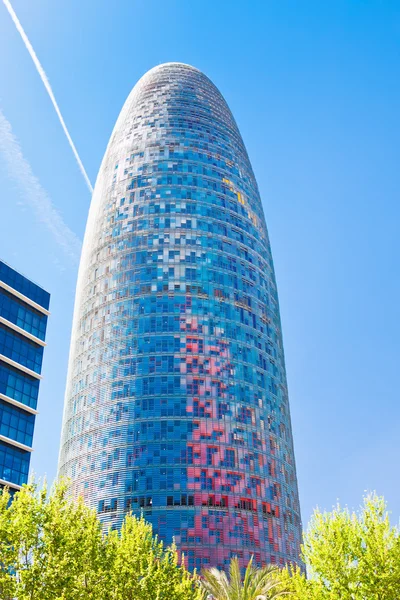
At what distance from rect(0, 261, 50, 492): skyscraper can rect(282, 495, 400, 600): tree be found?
5470cm

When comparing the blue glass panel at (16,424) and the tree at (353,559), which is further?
the blue glass panel at (16,424)

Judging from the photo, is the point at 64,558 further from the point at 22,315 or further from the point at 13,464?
the point at 22,315

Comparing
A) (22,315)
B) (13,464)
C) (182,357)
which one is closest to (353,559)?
(13,464)

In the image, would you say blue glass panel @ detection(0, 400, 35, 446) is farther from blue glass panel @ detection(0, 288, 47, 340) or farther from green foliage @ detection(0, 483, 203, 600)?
green foliage @ detection(0, 483, 203, 600)

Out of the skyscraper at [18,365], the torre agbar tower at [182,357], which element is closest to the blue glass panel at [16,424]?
the skyscraper at [18,365]

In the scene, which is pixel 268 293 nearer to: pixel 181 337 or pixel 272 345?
pixel 272 345

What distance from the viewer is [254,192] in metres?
195

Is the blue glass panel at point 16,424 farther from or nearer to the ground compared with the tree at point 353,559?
farther from the ground

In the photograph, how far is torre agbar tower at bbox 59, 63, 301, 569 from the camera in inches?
5305

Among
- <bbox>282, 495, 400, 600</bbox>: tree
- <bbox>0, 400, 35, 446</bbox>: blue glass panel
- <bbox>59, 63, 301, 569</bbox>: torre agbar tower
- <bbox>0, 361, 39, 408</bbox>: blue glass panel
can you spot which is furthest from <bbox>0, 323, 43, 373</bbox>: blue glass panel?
<bbox>282, 495, 400, 600</bbox>: tree

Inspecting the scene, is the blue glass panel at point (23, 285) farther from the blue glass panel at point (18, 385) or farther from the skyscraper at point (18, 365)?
the blue glass panel at point (18, 385)

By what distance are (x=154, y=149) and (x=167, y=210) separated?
2422 centimetres

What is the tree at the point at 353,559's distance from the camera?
45469 millimetres

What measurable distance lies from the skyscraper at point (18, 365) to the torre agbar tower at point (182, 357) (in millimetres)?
43942
